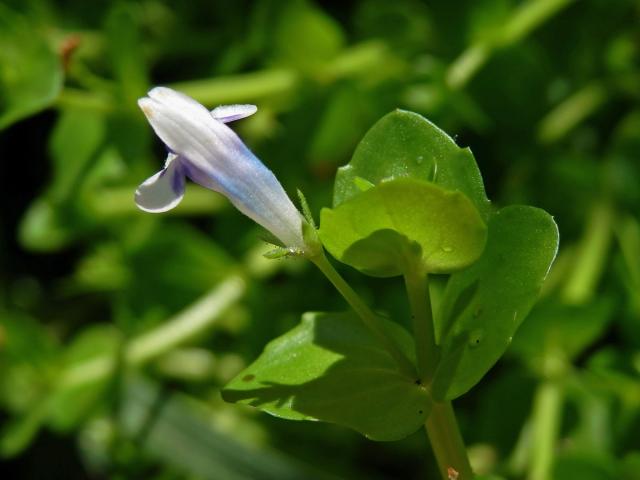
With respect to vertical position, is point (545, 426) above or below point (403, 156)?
below

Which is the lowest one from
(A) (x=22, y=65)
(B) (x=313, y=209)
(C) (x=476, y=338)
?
(B) (x=313, y=209)

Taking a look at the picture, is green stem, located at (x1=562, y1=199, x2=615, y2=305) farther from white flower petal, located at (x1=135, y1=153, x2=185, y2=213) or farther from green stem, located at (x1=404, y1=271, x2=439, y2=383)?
white flower petal, located at (x1=135, y1=153, x2=185, y2=213)

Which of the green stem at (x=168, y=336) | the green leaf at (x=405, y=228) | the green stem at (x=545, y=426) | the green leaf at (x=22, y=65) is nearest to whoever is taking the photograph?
the green leaf at (x=405, y=228)

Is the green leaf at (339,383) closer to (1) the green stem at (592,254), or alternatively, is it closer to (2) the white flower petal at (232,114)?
(2) the white flower petal at (232,114)

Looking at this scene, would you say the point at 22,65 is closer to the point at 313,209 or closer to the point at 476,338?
the point at 313,209

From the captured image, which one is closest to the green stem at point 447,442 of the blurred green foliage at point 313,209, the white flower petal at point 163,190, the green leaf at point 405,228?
the green leaf at point 405,228

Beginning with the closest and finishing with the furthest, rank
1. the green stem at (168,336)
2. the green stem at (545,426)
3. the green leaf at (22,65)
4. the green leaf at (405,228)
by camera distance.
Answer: the green leaf at (405,228)
the green stem at (545,426)
the green leaf at (22,65)
the green stem at (168,336)

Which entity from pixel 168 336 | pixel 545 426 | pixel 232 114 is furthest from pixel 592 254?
pixel 232 114
